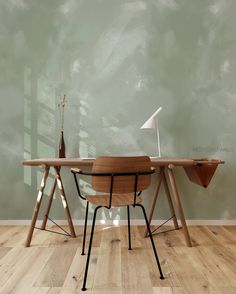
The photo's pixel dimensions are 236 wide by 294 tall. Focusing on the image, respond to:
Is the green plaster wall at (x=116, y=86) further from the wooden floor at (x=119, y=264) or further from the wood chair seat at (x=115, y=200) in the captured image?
the wood chair seat at (x=115, y=200)

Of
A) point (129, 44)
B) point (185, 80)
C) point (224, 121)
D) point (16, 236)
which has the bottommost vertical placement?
point (16, 236)

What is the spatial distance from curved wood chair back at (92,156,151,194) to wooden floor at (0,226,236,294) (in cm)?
54

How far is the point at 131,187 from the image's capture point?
216 centimetres

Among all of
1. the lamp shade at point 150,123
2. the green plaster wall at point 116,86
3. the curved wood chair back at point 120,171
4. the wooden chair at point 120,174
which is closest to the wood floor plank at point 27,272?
the wooden chair at point 120,174

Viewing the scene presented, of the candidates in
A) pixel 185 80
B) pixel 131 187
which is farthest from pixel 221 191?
pixel 131 187

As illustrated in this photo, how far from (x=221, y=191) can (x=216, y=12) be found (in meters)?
1.74

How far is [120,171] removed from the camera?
2.11 m

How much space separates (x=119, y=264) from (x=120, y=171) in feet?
2.17

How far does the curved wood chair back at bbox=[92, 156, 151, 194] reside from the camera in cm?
211

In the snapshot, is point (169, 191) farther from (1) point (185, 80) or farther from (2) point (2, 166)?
(2) point (2, 166)

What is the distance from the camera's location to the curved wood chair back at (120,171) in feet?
6.91

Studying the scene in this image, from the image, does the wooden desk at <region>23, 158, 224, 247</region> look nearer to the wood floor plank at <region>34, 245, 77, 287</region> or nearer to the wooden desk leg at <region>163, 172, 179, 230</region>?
the wooden desk leg at <region>163, 172, 179, 230</region>

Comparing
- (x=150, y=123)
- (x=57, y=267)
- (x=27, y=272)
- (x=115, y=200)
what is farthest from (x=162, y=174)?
(x=27, y=272)

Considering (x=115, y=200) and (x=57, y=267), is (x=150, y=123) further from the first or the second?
(x=57, y=267)
